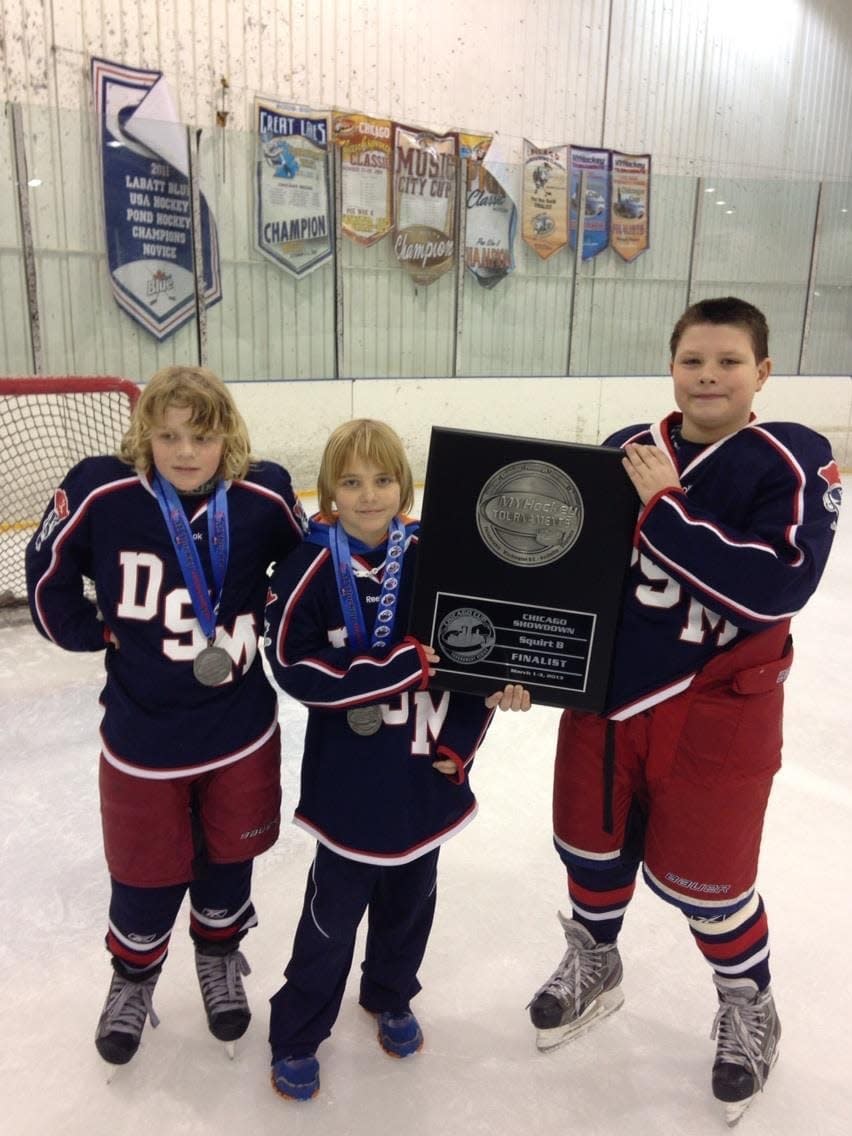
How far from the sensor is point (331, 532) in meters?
1.12

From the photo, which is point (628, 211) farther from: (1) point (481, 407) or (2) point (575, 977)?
(2) point (575, 977)

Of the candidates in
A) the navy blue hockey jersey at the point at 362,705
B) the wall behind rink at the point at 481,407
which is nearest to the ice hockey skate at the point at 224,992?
the navy blue hockey jersey at the point at 362,705

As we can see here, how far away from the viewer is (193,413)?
1.13 m

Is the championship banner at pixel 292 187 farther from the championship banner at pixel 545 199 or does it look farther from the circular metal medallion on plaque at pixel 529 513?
the circular metal medallion on plaque at pixel 529 513

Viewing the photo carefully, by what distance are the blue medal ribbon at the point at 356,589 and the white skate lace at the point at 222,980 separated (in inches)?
23.7

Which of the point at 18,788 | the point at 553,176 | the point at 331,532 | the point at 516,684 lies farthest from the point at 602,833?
the point at 553,176

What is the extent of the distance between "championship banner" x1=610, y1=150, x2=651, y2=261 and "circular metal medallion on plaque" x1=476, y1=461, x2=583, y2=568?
6411 mm

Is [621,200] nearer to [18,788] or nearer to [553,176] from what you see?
[553,176]

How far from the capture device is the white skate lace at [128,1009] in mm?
1277

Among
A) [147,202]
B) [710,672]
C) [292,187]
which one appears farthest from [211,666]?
[292,187]

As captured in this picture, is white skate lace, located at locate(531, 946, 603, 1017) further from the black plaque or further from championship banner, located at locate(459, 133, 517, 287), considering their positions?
championship banner, located at locate(459, 133, 517, 287)

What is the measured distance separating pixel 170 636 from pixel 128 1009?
577 millimetres

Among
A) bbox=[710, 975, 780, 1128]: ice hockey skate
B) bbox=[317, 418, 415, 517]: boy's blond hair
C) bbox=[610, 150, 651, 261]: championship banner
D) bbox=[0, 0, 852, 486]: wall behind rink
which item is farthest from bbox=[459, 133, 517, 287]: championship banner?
bbox=[710, 975, 780, 1128]: ice hockey skate

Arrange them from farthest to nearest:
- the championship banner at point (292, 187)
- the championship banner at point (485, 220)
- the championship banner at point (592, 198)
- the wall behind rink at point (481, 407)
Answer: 1. the championship banner at point (592, 198)
2. the championship banner at point (485, 220)
3. the championship banner at point (292, 187)
4. the wall behind rink at point (481, 407)
